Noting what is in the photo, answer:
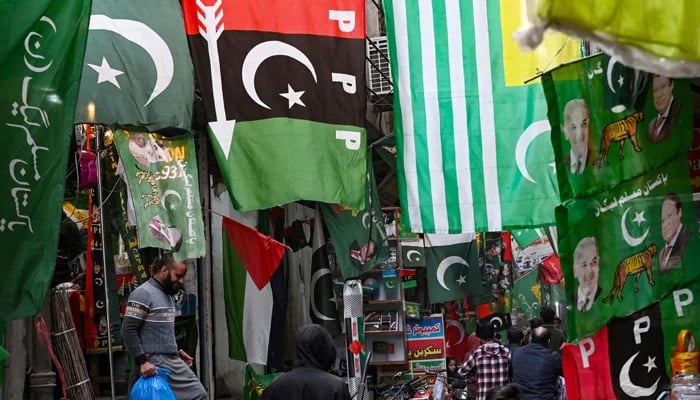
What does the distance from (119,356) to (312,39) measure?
5669 mm

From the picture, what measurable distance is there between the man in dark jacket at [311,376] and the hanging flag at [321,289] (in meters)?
8.64

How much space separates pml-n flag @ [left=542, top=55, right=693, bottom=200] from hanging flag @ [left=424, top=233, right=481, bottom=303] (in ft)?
27.7

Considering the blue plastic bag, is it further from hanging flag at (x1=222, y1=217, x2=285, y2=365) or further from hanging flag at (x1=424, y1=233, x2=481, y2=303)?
hanging flag at (x1=424, y1=233, x2=481, y2=303)

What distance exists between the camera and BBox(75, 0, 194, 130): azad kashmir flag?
371 inches

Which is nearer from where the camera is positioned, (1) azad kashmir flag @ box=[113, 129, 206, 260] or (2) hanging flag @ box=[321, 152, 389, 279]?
(1) azad kashmir flag @ box=[113, 129, 206, 260]

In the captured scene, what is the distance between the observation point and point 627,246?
25.1ft

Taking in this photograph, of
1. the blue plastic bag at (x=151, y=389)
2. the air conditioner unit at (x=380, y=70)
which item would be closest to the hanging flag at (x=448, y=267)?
the air conditioner unit at (x=380, y=70)

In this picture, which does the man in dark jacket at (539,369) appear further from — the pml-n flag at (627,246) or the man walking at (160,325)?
the man walking at (160,325)

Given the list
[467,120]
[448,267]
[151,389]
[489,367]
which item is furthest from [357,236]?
[151,389]

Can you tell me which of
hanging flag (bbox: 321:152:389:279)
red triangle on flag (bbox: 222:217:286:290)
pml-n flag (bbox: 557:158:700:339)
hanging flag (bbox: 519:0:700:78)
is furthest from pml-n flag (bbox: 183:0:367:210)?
hanging flag (bbox: 519:0:700:78)

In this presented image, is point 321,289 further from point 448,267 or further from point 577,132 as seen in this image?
point 577,132

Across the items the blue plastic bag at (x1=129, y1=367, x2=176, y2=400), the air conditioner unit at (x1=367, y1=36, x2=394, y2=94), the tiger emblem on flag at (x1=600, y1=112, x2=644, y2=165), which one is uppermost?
the air conditioner unit at (x1=367, y1=36, x2=394, y2=94)

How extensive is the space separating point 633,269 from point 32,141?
4605mm

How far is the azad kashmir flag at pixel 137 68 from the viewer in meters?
9.43
